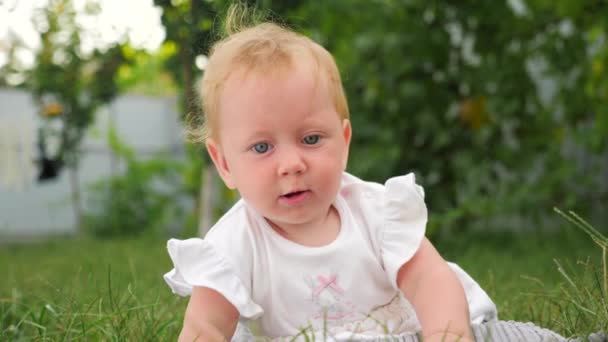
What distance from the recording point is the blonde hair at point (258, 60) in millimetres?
1353

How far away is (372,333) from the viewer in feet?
4.38

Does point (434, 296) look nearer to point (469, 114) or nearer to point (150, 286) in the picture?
point (150, 286)

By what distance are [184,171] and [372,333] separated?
6673mm

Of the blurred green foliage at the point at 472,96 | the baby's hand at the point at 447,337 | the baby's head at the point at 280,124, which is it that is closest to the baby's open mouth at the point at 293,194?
the baby's head at the point at 280,124

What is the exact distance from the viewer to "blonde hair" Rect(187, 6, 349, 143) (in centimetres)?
135

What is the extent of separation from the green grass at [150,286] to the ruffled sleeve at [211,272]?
0.18 metres

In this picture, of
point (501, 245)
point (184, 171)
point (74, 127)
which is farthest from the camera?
point (184, 171)

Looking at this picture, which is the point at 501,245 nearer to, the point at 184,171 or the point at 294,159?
the point at 294,159

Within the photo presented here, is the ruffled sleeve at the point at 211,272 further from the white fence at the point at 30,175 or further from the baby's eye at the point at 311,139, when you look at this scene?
the white fence at the point at 30,175

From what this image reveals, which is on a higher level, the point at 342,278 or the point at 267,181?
the point at 267,181

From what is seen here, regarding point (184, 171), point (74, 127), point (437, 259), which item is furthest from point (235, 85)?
point (184, 171)

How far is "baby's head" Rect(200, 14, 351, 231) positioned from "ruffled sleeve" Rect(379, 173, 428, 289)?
0.41 feet

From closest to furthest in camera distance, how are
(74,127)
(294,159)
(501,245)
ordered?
(294,159) < (501,245) < (74,127)

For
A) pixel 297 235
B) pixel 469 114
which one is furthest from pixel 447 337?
pixel 469 114
